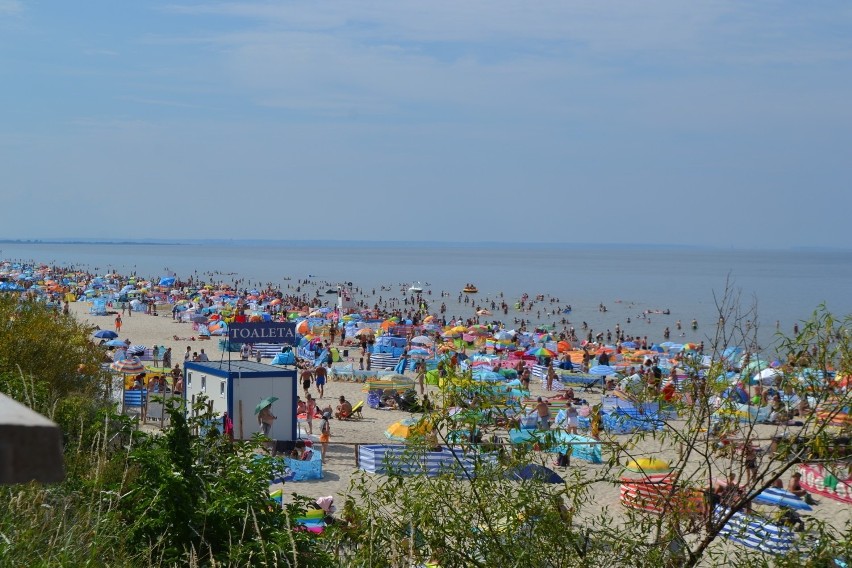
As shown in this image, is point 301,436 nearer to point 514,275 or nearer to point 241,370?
point 241,370

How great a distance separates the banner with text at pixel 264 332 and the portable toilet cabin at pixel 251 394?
107 cm

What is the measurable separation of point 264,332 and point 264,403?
2661 mm

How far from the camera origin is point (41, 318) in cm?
1673

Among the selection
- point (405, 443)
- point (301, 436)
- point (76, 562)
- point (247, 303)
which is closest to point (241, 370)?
point (301, 436)

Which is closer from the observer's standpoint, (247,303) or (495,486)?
(495,486)

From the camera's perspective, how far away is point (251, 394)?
57.0 ft

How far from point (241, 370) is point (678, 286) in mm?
110480

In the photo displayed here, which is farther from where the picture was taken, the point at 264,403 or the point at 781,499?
the point at 264,403

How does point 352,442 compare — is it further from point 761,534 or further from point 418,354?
point 418,354

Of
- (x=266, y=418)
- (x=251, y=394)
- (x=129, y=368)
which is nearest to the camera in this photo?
→ (x=266, y=418)

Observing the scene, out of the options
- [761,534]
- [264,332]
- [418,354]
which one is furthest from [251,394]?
[418,354]

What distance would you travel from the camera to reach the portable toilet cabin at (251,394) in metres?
17.2

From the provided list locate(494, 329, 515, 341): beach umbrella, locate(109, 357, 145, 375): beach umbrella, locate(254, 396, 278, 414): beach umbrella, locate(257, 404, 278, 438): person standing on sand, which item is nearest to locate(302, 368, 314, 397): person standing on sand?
locate(109, 357, 145, 375): beach umbrella

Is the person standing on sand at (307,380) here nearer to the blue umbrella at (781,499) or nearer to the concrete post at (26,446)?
the blue umbrella at (781,499)
